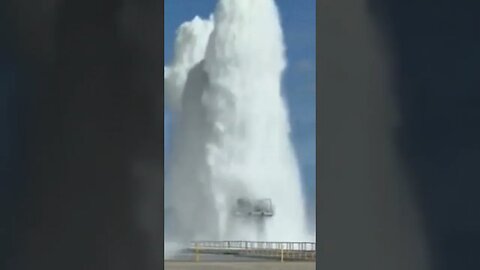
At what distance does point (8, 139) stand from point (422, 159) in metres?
2.02

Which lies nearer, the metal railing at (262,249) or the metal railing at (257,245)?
the metal railing at (262,249)

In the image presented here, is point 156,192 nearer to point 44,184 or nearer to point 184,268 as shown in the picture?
point 44,184

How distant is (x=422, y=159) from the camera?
3805mm

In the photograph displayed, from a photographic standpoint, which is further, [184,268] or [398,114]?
[184,268]

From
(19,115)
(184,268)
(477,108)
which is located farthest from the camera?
(184,268)

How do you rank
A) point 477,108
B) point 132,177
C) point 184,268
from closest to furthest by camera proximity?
point 477,108 → point 132,177 → point 184,268

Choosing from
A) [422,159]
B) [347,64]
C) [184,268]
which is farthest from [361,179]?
[184,268]

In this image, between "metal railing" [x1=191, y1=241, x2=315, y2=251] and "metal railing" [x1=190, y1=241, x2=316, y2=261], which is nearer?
"metal railing" [x1=190, y1=241, x2=316, y2=261]

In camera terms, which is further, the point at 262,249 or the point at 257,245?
the point at 257,245

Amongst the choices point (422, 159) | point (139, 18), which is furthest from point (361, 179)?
point (139, 18)

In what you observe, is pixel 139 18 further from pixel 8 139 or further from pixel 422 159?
pixel 422 159

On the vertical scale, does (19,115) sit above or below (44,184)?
above

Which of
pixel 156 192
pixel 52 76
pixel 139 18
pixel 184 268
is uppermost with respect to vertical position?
pixel 139 18

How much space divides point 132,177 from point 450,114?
5.81 ft
